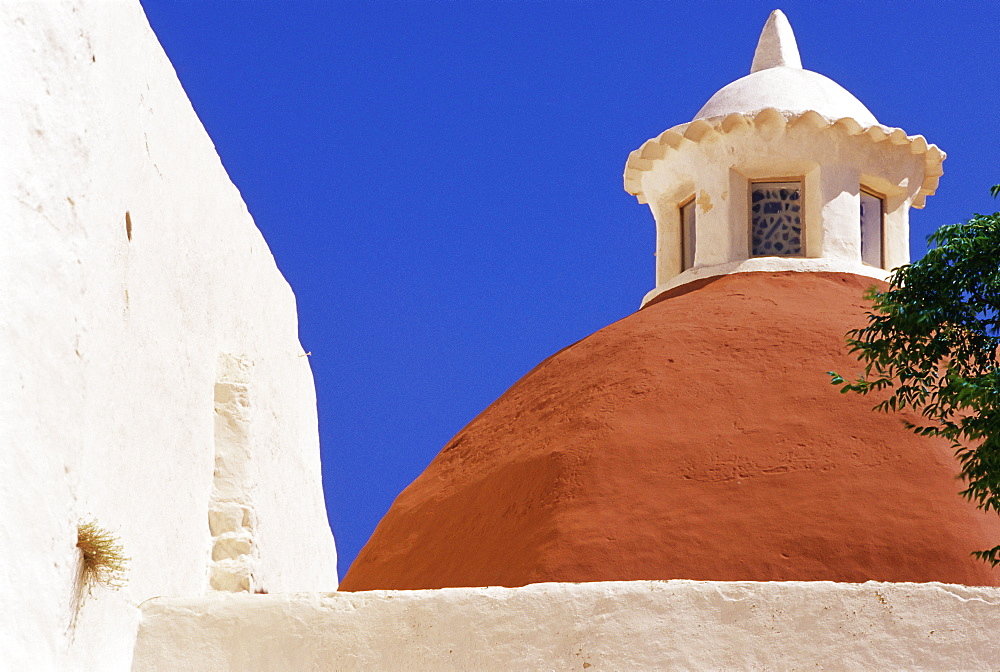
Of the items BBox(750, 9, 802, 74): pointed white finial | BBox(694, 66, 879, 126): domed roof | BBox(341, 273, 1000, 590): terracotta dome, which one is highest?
BBox(750, 9, 802, 74): pointed white finial

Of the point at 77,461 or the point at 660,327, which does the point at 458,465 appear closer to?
the point at 660,327

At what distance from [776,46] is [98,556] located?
21.9 ft

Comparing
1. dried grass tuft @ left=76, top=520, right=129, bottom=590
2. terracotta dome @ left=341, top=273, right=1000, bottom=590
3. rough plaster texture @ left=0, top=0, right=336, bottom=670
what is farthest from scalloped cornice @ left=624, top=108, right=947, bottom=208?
dried grass tuft @ left=76, top=520, right=129, bottom=590

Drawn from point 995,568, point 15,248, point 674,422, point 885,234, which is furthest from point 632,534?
point 885,234

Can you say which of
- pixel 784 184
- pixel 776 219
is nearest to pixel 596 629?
pixel 776 219

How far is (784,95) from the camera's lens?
32.1ft

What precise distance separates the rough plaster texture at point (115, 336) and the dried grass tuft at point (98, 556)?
7cm

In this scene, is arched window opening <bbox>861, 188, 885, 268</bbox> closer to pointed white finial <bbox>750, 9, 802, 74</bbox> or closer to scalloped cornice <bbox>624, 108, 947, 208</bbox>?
scalloped cornice <bbox>624, 108, 947, 208</bbox>

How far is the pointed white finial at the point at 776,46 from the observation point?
34.6ft

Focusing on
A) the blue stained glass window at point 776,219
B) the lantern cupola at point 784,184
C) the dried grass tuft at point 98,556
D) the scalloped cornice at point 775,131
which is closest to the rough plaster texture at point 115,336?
the dried grass tuft at point 98,556

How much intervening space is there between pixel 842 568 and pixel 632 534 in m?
0.91

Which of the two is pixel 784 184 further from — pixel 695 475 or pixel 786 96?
pixel 695 475

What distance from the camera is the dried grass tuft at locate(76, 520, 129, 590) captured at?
214 inches

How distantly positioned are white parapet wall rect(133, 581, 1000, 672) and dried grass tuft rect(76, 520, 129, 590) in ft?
2.02
